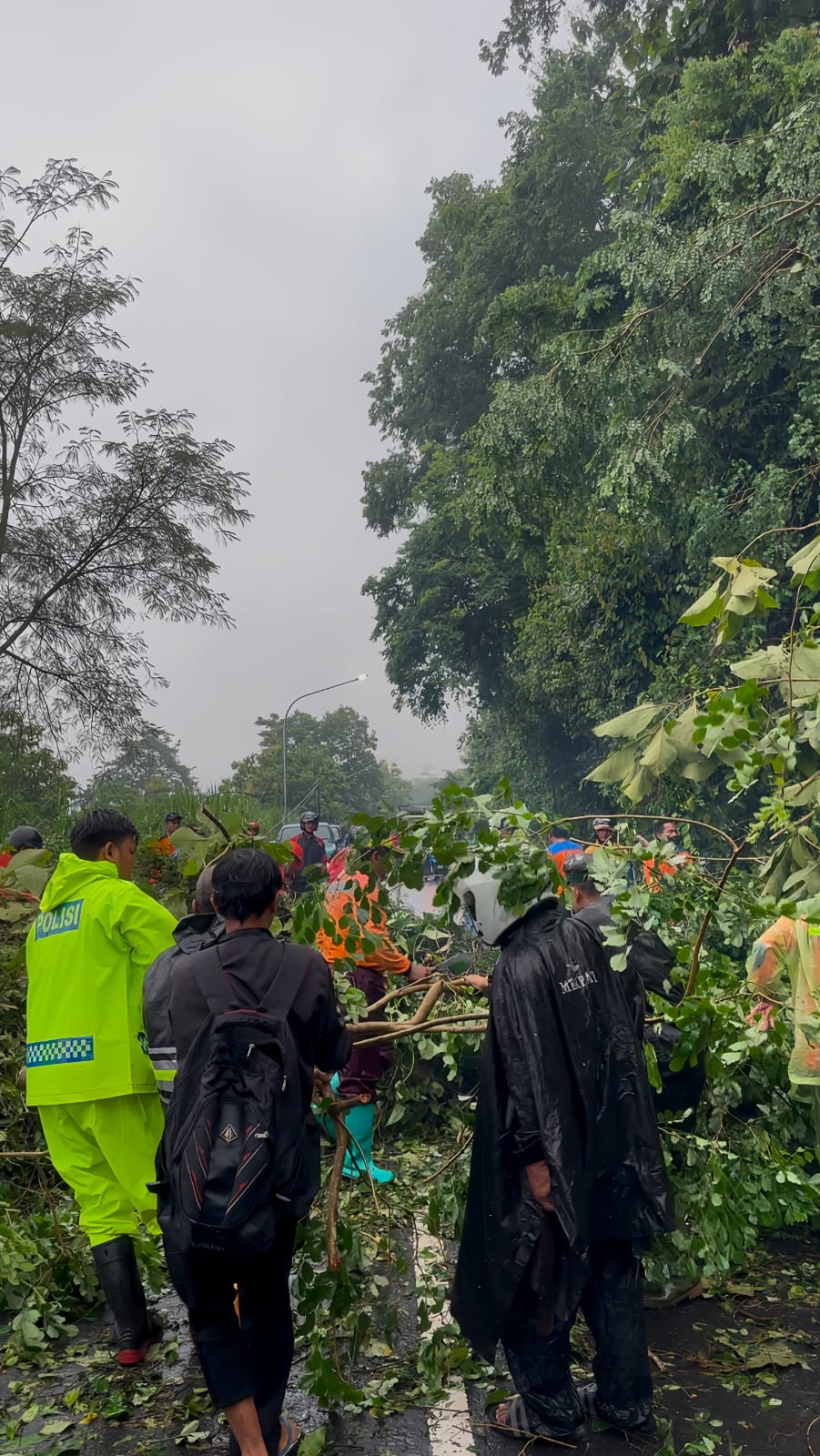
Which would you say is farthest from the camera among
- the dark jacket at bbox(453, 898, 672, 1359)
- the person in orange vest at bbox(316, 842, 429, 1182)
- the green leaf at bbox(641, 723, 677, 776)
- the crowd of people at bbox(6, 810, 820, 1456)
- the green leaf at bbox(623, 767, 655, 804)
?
Result: the green leaf at bbox(623, 767, 655, 804)

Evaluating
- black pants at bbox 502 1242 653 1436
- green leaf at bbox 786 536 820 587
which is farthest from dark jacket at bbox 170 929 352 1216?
green leaf at bbox 786 536 820 587

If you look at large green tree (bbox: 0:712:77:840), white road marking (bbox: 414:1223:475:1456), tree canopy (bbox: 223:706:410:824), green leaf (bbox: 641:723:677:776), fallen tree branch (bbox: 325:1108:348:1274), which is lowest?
white road marking (bbox: 414:1223:475:1456)

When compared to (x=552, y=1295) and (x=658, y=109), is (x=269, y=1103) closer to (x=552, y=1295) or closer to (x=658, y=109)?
(x=552, y=1295)

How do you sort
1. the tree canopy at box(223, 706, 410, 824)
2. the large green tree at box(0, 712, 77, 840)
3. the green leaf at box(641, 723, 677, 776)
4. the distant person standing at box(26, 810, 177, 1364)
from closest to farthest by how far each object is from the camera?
the distant person standing at box(26, 810, 177, 1364)
the green leaf at box(641, 723, 677, 776)
the large green tree at box(0, 712, 77, 840)
the tree canopy at box(223, 706, 410, 824)

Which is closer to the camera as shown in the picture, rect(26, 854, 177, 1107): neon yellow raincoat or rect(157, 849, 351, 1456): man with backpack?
rect(157, 849, 351, 1456): man with backpack

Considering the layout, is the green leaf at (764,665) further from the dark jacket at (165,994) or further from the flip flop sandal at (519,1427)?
the flip flop sandal at (519,1427)

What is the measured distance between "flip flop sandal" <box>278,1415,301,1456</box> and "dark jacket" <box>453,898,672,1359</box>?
575 millimetres

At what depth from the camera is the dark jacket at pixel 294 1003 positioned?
2.87m

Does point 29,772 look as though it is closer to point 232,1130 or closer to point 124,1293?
point 124,1293

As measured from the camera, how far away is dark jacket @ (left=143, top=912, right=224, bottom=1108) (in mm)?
3775

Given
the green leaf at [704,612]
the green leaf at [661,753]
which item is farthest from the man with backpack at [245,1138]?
the green leaf at [661,753]

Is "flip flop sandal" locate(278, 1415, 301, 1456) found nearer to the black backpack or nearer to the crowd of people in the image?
the crowd of people

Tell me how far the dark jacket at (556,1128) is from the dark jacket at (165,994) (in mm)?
1083

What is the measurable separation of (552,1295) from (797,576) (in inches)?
106
